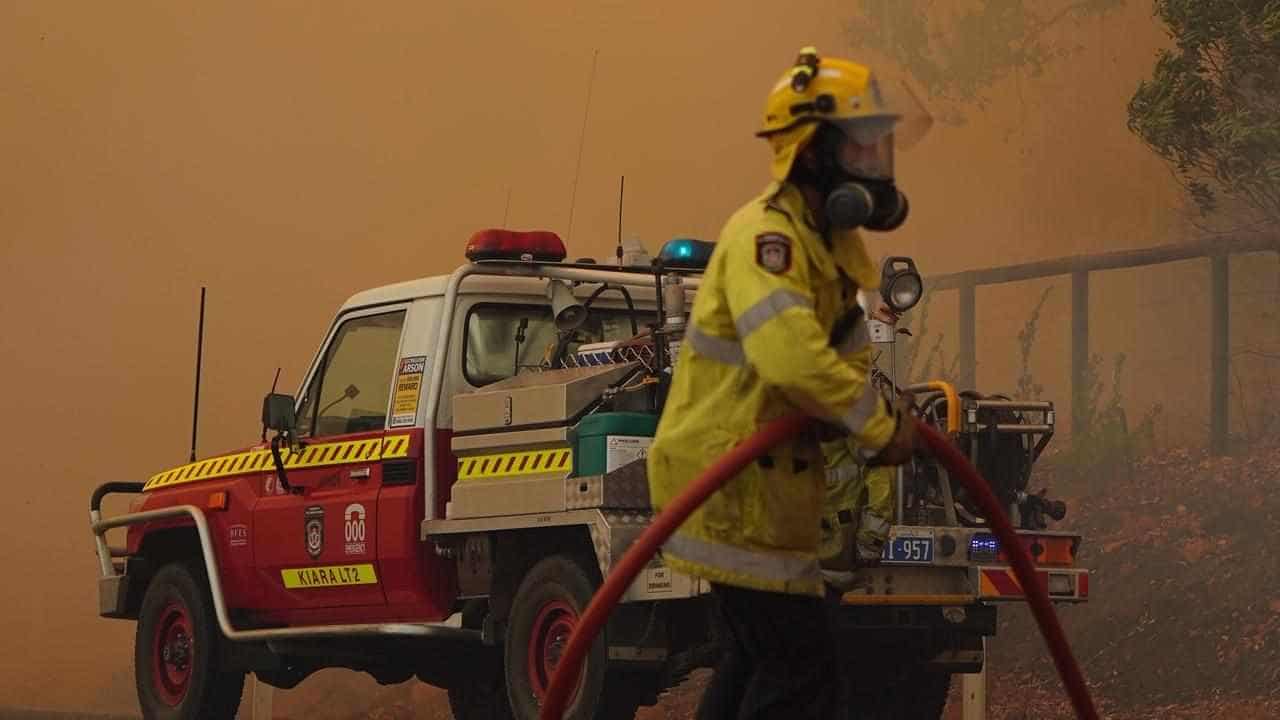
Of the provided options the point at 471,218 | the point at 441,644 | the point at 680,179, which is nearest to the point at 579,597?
the point at 441,644

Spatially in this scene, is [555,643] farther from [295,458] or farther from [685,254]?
[295,458]

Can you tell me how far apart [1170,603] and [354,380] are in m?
5.14

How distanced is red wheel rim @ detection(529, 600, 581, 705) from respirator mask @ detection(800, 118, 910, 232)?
369cm

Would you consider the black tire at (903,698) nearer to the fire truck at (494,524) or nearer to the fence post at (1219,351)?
the fire truck at (494,524)

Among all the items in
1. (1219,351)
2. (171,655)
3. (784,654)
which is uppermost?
(1219,351)

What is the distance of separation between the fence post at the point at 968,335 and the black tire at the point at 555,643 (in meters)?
7.20

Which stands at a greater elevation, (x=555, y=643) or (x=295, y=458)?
(x=295, y=458)

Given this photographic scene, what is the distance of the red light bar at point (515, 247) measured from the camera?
9961 millimetres

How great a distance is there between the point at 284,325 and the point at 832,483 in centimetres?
1499

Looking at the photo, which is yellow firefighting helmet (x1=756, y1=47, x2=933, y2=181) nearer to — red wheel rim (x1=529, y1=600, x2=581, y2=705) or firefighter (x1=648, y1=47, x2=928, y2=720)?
firefighter (x1=648, y1=47, x2=928, y2=720)

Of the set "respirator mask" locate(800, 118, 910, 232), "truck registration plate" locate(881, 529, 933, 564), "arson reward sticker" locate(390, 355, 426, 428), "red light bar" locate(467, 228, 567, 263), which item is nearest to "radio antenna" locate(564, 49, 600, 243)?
"red light bar" locate(467, 228, 567, 263)

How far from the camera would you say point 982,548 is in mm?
8648

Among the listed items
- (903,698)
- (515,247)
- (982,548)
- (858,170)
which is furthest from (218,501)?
(858,170)

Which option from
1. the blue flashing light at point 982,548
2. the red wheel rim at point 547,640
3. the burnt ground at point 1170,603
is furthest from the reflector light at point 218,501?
the burnt ground at point 1170,603
